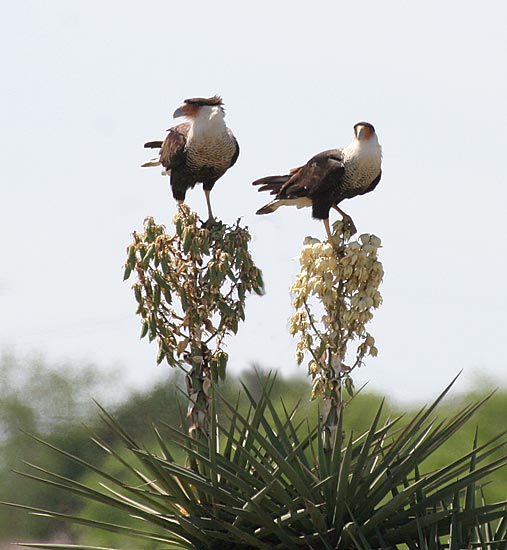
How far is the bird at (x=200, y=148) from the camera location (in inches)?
283

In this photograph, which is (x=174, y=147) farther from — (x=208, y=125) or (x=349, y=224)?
(x=349, y=224)

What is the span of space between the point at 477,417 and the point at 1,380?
704 centimetres

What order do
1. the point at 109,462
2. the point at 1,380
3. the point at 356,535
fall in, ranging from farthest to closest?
the point at 1,380 → the point at 109,462 → the point at 356,535

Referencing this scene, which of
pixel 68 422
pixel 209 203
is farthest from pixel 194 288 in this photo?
pixel 68 422

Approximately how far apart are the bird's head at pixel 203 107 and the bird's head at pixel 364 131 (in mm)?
863

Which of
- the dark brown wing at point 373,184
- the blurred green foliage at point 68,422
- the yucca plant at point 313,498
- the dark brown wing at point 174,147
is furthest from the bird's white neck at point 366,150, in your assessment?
the blurred green foliage at point 68,422

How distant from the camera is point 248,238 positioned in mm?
7223

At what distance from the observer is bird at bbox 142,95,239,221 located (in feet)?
A: 23.5

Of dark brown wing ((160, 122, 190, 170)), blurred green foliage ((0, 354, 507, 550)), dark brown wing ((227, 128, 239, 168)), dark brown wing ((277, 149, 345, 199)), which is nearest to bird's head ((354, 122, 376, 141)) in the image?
dark brown wing ((277, 149, 345, 199))

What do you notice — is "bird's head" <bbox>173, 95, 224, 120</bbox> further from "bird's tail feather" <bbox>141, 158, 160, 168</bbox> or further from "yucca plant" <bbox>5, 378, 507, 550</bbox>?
"yucca plant" <bbox>5, 378, 507, 550</bbox>

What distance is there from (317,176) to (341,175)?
0.14m

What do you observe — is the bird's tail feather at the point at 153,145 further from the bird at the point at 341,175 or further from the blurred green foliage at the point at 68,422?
the blurred green foliage at the point at 68,422

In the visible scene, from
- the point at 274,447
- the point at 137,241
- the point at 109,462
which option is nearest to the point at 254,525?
the point at 274,447

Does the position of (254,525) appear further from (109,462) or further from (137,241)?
(109,462)
